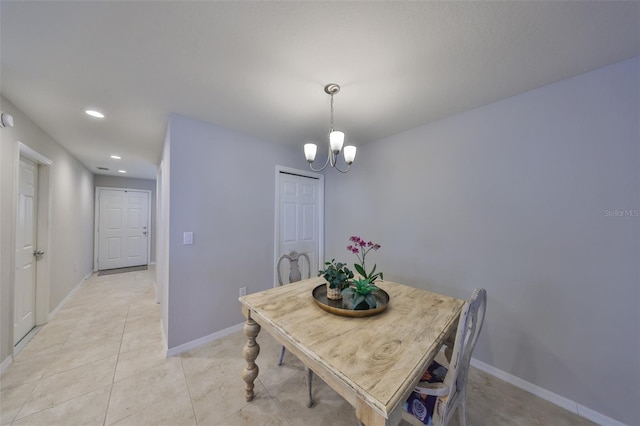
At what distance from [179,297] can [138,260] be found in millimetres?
4587

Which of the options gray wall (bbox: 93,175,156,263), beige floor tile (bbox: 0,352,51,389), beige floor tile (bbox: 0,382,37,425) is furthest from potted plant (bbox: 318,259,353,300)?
gray wall (bbox: 93,175,156,263)

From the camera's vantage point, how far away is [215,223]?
2330mm

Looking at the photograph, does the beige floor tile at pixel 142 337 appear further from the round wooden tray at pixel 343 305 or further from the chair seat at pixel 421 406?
the chair seat at pixel 421 406

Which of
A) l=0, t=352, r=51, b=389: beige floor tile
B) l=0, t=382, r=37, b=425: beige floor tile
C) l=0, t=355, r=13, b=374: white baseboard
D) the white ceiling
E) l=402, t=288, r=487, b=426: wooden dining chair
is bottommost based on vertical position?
l=0, t=352, r=51, b=389: beige floor tile

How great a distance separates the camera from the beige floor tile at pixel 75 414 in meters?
1.33

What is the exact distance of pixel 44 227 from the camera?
2.53 metres

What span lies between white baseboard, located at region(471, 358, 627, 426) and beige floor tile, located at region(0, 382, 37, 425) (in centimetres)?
351

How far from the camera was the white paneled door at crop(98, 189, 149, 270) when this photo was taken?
16.1 ft

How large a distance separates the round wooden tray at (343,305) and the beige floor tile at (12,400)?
6.92 feet

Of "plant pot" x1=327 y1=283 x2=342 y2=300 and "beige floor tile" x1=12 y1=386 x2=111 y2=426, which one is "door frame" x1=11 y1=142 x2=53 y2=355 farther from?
"plant pot" x1=327 y1=283 x2=342 y2=300

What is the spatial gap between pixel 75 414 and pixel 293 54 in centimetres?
278

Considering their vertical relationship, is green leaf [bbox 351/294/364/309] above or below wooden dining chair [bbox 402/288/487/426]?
above

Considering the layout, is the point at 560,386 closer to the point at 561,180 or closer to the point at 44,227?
the point at 561,180

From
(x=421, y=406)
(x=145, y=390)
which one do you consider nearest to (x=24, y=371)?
(x=145, y=390)
